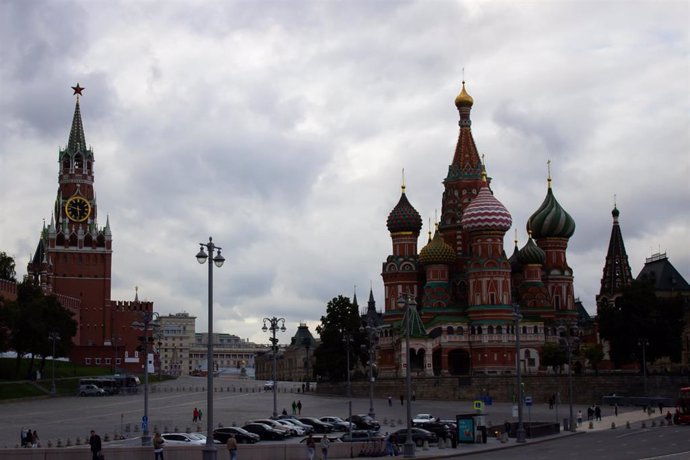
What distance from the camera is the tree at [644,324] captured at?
92438 mm

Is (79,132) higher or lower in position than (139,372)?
higher

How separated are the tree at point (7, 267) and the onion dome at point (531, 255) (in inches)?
2800

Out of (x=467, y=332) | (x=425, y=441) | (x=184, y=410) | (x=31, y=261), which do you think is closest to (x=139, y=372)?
(x=31, y=261)

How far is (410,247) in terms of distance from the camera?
120875 millimetres

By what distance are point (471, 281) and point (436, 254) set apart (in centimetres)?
697

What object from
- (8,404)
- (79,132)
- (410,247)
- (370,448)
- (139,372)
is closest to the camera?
(370,448)

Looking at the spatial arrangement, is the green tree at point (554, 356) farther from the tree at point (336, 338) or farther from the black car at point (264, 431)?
the black car at point (264, 431)

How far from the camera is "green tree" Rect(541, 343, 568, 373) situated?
4151 inches

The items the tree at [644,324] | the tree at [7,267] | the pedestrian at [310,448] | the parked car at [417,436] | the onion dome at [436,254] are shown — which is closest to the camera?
the pedestrian at [310,448]

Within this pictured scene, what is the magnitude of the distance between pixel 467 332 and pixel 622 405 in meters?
25.6

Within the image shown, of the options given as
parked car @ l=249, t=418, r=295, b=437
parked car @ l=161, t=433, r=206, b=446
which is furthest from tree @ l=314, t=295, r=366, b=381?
parked car @ l=161, t=433, r=206, b=446

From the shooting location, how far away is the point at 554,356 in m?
106

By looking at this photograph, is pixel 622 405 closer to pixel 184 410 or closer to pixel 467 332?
pixel 467 332

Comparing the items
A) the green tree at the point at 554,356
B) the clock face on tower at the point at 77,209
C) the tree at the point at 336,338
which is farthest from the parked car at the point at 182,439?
the clock face on tower at the point at 77,209
